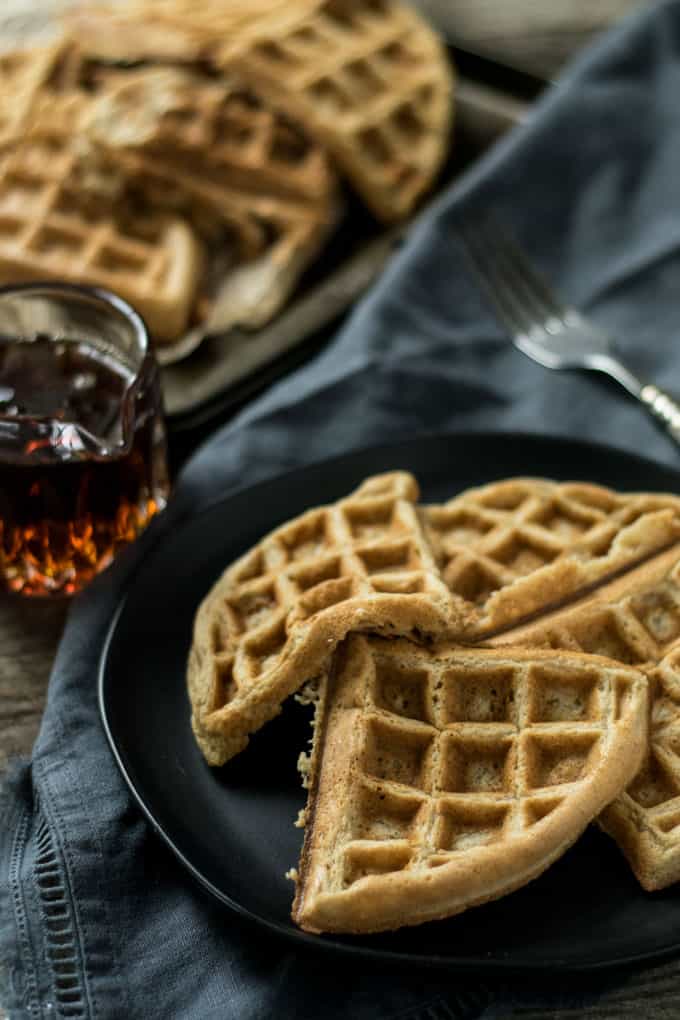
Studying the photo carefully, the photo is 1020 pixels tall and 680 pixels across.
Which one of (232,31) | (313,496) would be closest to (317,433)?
(313,496)

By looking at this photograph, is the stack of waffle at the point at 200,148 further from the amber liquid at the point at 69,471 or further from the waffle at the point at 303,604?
the waffle at the point at 303,604

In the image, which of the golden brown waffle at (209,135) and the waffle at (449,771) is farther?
the golden brown waffle at (209,135)

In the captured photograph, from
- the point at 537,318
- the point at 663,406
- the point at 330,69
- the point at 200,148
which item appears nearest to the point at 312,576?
the point at 663,406

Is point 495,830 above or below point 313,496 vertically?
above

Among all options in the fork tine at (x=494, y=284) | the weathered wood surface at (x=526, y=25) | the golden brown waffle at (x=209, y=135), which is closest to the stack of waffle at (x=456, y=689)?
the fork tine at (x=494, y=284)

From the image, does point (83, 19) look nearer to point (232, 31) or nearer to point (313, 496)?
point (232, 31)

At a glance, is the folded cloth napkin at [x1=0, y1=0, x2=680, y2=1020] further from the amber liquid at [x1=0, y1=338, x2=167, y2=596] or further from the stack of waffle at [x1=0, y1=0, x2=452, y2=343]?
the stack of waffle at [x1=0, y1=0, x2=452, y2=343]

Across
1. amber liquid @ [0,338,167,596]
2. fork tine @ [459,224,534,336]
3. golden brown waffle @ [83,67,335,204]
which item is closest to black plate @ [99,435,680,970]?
amber liquid @ [0,338,167,596]

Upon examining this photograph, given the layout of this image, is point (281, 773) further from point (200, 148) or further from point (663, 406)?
point (200, 148)
